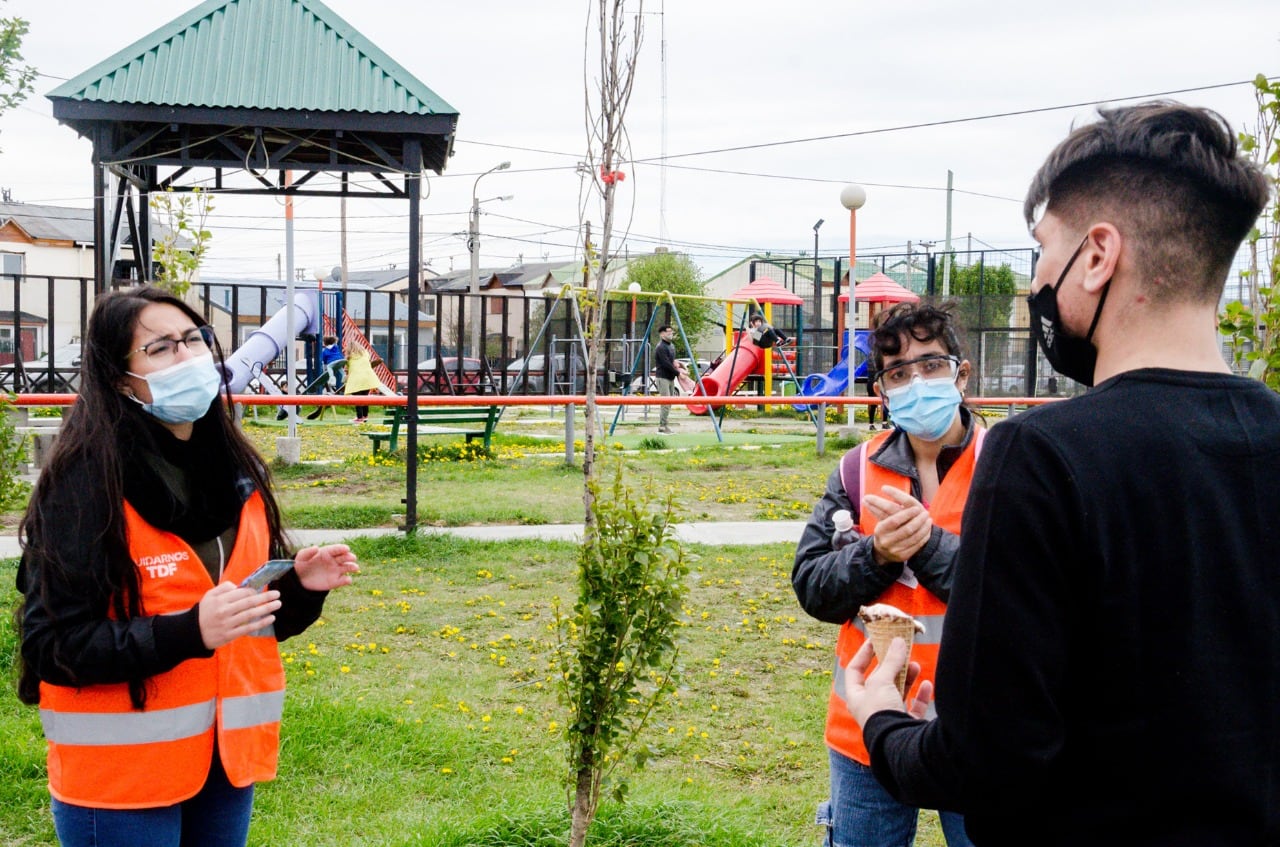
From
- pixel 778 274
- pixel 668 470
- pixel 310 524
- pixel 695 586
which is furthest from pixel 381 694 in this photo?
pixel 778 274

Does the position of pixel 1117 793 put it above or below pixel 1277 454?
below

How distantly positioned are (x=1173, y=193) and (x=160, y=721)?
2.09 meters

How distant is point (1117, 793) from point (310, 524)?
29.7 feet

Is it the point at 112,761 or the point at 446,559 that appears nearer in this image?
the point at 112,761

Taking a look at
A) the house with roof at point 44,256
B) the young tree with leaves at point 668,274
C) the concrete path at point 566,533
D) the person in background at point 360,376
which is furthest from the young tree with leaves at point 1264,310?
the house with roof at point 44,256

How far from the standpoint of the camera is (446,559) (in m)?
8.62

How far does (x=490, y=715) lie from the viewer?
212 inches

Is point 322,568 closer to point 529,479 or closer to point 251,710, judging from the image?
point 251,710

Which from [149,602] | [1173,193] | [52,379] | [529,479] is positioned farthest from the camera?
[52,379]

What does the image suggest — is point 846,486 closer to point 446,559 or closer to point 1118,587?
point 1118,587

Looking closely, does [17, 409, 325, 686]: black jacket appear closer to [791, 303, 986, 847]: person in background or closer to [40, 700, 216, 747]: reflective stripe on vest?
[40, 700, 216, 747]: reflective stripe on vest

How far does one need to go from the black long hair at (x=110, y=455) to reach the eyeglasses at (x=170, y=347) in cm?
4

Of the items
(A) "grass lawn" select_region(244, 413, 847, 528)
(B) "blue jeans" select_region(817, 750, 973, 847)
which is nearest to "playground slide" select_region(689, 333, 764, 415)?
(A) "grass lawn" select_region(244, 413, 847, 528)

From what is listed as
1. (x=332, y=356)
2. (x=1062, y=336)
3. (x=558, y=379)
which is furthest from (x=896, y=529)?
(x=558, y=379)
